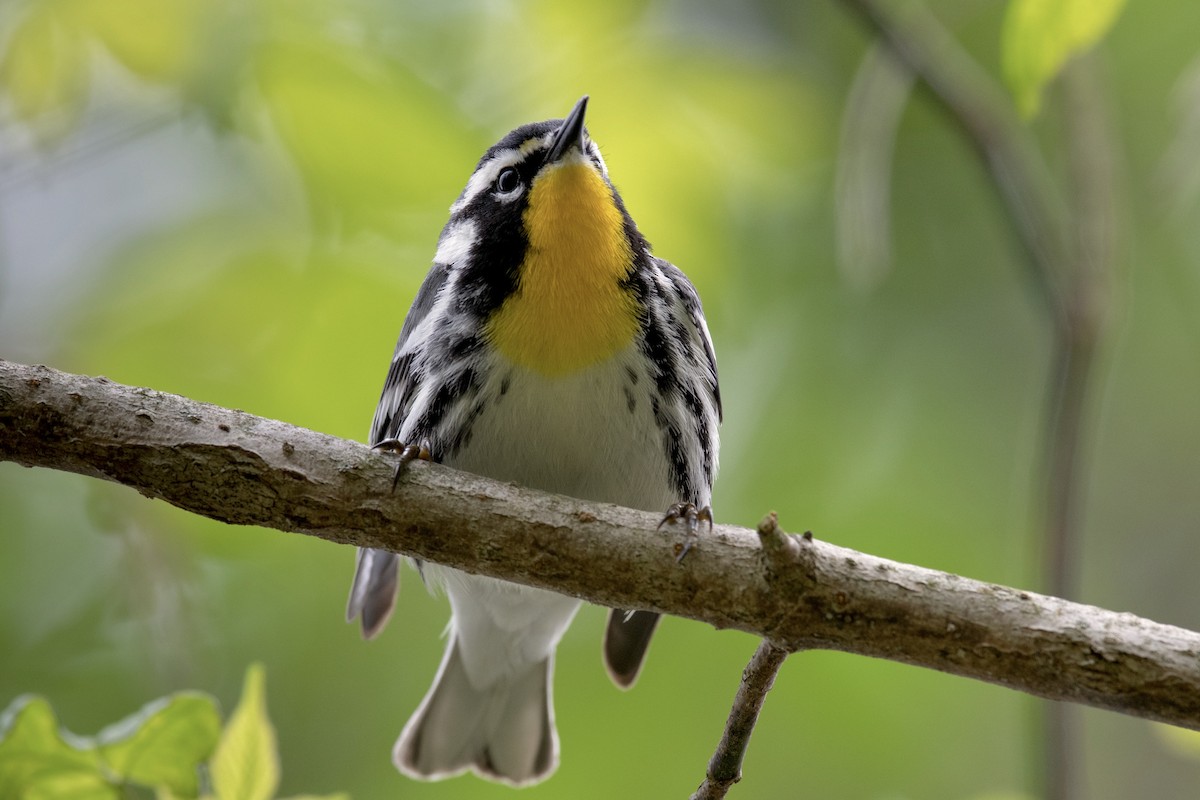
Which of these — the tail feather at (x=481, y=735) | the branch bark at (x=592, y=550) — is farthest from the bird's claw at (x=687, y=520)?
the tail feather at (x=481, y=735)

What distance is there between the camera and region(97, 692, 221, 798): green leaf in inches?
73.7

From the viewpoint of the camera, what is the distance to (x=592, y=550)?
2092mm

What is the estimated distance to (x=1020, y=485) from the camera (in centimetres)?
448

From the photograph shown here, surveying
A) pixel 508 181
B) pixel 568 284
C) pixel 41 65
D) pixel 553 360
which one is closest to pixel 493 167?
pixel 508 181

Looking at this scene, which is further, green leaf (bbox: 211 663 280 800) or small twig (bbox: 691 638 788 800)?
small twig (bbox: 691 638 788 800)

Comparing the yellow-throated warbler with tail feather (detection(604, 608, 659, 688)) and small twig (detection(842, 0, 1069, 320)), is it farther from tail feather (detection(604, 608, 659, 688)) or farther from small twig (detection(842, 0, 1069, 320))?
small twig (detection(842, 0, 1069, 320))

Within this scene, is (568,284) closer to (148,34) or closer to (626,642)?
(626,642)

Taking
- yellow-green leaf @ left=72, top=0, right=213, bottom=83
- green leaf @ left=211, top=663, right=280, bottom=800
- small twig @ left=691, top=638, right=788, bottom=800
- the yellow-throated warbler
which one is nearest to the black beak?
the yellow-throated warbler

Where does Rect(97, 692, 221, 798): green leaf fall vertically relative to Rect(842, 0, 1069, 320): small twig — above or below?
below

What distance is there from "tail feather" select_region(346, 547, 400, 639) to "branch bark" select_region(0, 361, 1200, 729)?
0.99 metres

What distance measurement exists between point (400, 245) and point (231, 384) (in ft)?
1.97

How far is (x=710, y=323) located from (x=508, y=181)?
1.07 metres

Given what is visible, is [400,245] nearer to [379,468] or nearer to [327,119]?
[327,119]

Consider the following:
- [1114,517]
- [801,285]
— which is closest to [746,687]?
[801,285]
